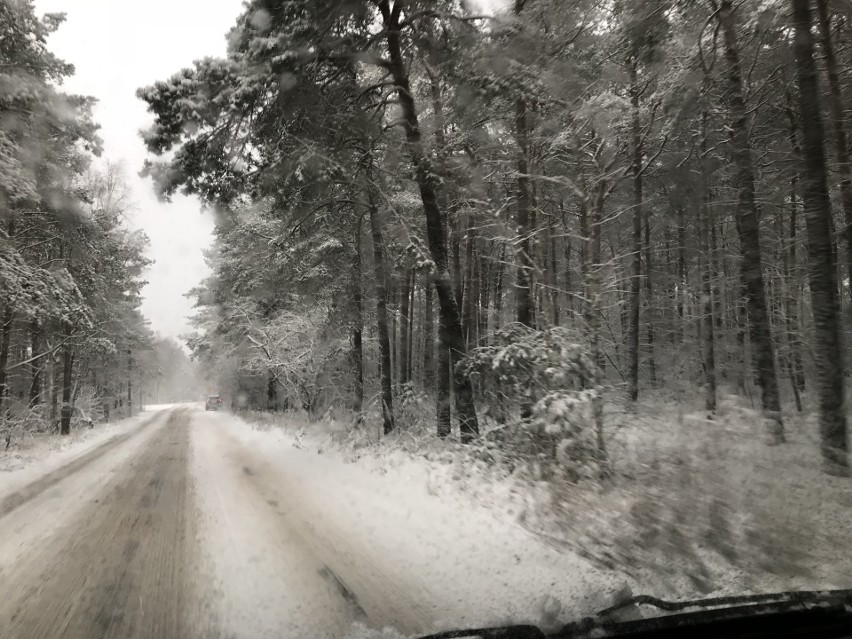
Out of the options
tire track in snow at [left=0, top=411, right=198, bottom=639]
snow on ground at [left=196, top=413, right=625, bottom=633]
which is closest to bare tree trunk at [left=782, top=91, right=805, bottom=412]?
snow on ground at [left=196, top=413, right=625, bottom=633]

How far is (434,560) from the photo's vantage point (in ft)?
14.8

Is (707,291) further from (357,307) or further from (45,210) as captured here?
(45,210)

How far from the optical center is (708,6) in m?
8.36

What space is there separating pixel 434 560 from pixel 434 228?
7.06 metres

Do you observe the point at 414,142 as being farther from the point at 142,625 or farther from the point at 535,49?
the point at 142,625

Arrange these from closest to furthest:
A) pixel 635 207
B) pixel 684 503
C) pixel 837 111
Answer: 1. pixel 684 503
2. pixel 837 111
3. pixel 635 207

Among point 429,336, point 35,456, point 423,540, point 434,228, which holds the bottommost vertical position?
point 35,456

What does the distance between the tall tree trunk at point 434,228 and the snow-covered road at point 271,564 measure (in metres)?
2.26

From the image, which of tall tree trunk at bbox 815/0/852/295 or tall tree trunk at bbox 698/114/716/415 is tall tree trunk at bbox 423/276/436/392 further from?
tall tree trunk at bbox 815/0/852/295

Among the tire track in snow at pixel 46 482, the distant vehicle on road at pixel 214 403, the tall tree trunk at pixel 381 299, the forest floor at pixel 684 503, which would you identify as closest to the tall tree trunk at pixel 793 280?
the forest floor at pixel 684 503

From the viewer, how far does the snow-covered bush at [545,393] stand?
251 inches

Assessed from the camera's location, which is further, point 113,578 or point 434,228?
point 434,228

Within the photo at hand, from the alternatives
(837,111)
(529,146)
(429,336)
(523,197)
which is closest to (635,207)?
(529,146)

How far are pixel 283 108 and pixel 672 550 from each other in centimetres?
934
